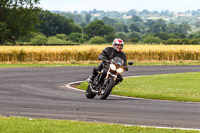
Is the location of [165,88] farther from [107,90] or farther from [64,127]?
[64,127]

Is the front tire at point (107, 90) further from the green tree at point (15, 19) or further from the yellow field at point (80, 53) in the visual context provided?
the green tree at point (15, 19)

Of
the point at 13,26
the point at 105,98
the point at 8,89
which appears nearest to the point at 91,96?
the point at 105,98

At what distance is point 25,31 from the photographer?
232 ft

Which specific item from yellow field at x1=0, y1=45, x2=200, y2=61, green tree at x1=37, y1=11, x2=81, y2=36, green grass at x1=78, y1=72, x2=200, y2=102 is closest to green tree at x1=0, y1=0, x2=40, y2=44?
yellow field at x1=0, y1=45, x2=200, y2=61

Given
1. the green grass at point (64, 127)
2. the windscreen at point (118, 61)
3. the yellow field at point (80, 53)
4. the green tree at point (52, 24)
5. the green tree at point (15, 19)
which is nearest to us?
the green grass at point (64, 127)

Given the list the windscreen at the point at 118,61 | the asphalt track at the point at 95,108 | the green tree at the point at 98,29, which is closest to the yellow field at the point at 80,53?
the asphalt track at the point at 95,108

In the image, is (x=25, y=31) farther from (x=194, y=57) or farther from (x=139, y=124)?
(x=139, y=124)

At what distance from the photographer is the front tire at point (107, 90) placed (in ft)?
54.0

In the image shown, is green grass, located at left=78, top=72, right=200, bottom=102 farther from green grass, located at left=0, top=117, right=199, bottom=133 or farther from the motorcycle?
green grass, located at left=0, top=117, right=199, bottom=133

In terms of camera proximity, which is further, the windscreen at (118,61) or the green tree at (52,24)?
the green tree at (52,24)

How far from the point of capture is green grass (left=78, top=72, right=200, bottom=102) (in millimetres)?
18152

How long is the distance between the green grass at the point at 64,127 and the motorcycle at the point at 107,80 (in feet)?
17.3

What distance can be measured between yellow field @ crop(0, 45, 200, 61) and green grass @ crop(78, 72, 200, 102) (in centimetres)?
1976

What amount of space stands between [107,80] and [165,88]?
4964 mm
